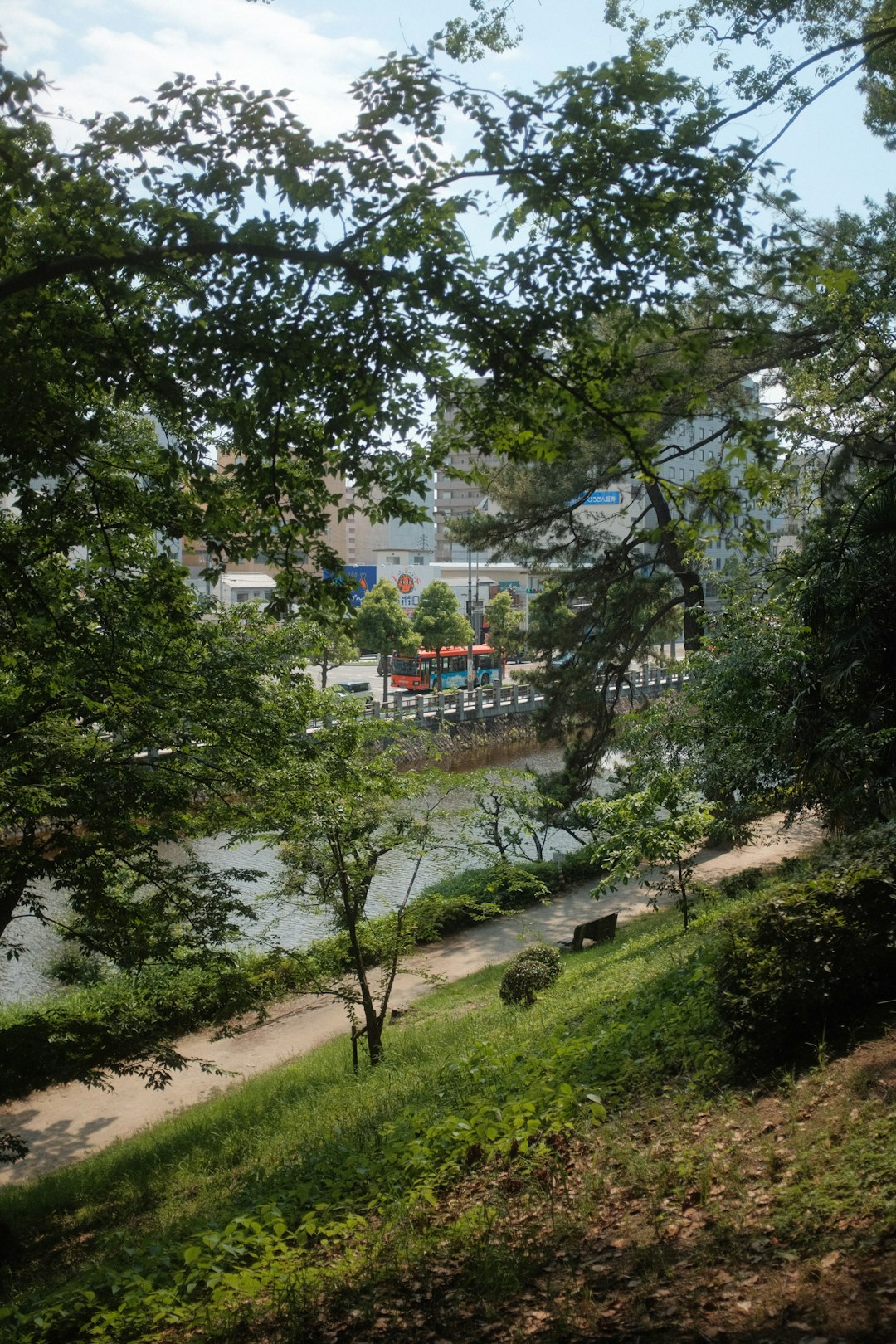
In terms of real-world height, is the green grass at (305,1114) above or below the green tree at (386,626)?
below

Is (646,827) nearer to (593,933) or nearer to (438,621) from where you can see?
(593,933)

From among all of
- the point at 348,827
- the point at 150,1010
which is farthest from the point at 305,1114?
the point at 348,827

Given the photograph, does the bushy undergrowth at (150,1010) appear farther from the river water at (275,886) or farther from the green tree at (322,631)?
the green tree at (322,631)

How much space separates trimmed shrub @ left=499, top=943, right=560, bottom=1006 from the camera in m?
11.4

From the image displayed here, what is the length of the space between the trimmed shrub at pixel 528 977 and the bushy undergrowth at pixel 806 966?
5.51 m

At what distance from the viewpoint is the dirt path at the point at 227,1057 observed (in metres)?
11.0

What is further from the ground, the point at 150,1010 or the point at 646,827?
the point at 646,827

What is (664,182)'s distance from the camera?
5.00 meters

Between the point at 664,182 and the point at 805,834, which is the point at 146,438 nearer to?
the point at 664,182

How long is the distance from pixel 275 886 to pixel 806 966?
9.62 metres

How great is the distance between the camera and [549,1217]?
4.62 m

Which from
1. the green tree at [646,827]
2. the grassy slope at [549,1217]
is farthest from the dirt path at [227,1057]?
the grassy slope at [549,1217]

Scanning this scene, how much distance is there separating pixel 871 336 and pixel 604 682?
402 inches

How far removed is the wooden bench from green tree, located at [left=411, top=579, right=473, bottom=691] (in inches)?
1177
